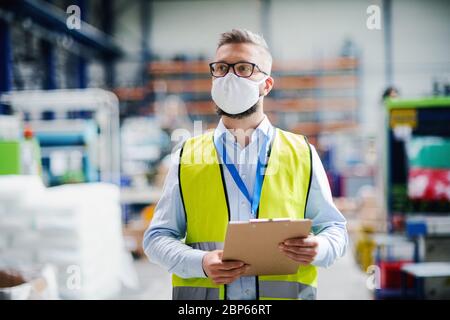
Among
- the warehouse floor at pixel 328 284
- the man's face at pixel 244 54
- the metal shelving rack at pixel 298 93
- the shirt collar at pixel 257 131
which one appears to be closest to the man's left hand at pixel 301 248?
the shirt collar at pixel 257 131

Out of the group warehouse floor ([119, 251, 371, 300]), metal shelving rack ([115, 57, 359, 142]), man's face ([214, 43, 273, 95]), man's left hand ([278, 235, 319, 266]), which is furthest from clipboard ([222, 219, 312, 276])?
metal shelving rack ([115, 57, 359, 142])

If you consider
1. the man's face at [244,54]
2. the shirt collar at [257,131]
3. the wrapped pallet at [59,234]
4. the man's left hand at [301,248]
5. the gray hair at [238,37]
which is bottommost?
the wrapped pallet at [59,234]

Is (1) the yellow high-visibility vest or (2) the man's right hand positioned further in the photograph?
(1) the yellow high-visibility vest

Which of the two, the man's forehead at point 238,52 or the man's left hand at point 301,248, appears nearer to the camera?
the man's left hand at point 301,248

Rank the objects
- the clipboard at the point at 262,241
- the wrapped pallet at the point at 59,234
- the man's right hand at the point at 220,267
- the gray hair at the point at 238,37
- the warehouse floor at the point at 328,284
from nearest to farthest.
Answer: the clipboard at the point at 262,241 < the man's right hand at the point at 220,267 < the gray hair at the point at 238,37 < the wrapped pallet at the point at 59,234 < the warehouse floor at the point at 328,284

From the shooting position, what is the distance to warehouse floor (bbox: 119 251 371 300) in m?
4.12

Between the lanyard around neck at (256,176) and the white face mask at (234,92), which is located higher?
the white face mask at (234,92)

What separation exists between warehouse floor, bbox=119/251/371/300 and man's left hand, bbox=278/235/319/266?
2605mm

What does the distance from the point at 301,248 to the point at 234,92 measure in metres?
0.51

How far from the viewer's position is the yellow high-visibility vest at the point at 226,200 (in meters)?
1.62

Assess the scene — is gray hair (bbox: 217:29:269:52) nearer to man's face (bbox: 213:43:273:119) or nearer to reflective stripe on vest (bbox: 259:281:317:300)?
man's face (bbox: 213:43:273:119)

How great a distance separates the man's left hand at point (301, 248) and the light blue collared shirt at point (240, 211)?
115 millimetres

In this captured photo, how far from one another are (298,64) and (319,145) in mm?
2009

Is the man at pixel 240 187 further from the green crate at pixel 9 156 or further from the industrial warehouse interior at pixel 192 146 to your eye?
the green crate at pixel 9 156
